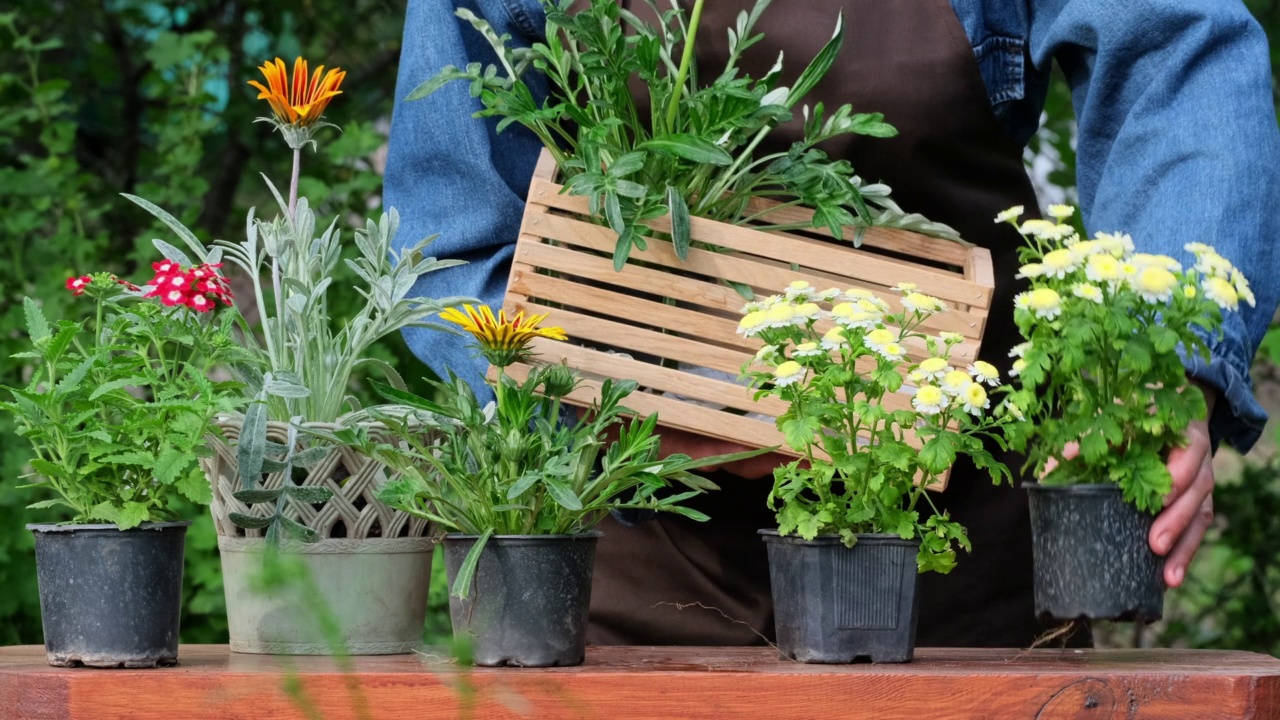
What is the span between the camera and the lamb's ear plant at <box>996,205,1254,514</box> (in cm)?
112

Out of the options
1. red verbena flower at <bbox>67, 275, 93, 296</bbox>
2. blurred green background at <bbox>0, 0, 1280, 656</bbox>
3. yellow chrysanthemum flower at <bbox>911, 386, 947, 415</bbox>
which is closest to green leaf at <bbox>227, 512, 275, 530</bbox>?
red verbena flower at <bbox>67, 275, 93, 296</bbox>

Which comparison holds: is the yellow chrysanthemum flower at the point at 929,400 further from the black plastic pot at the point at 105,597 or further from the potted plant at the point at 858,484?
the black plastic pot at the point at 105,597

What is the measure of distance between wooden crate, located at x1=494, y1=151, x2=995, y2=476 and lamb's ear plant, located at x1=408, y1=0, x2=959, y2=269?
0.04m

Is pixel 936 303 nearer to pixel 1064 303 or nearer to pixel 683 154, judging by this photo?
pixel 1064 303

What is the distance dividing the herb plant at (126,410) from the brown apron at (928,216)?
2.06ft

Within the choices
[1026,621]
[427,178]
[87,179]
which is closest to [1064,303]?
[1026,621]

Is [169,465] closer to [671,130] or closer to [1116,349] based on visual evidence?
[671,130]

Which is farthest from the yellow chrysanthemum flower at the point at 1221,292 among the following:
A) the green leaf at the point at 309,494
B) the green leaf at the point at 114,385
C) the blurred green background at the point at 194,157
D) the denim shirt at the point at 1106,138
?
the blurred green background at the point at 194,157

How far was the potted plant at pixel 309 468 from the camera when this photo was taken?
3.87 ft

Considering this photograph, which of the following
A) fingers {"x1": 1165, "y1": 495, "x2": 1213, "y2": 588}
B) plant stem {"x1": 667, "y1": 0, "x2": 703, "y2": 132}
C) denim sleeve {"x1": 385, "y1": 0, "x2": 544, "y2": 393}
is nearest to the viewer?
fingers {"x1": 1165, "y1": 495, "x2": 1213, "y2": 588}

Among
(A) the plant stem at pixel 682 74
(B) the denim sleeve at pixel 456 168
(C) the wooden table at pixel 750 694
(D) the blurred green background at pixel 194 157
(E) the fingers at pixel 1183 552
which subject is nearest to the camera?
(C) the wooden table at pixel 750 694

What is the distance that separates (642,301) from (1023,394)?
38 cm

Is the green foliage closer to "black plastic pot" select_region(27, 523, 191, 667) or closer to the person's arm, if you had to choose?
"black plastic pot" select_region(27, 523, 191, 667)

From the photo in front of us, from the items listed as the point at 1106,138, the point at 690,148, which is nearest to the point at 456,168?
the point at 690,148
